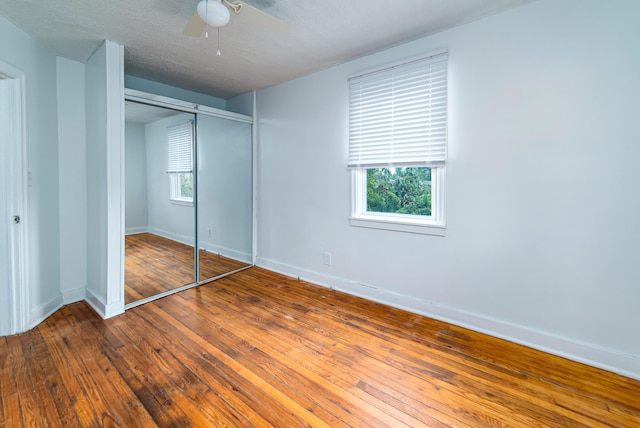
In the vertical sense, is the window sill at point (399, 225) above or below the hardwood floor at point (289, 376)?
above

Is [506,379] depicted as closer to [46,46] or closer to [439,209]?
[439,209]

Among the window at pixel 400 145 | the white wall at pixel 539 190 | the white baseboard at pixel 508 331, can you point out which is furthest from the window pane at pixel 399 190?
the white baseboard at pixel 508 331

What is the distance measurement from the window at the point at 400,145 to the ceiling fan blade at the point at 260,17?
122 cm

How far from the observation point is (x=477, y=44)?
2248 millimetres

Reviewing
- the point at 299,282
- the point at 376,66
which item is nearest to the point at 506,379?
the point at 299,282

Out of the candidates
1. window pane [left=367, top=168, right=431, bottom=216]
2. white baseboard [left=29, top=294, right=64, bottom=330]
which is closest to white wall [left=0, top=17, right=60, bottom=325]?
white baseboard [left=29, top=294, right=64, bottom=330]

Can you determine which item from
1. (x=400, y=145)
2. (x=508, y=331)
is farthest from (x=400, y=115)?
(x=508, y=331)

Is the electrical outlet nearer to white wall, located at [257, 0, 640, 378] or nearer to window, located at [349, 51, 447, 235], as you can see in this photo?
window, located at [349, 51, 447, 235]

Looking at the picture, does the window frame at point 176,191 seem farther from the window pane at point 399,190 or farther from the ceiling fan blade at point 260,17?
the window pane at point 399,190

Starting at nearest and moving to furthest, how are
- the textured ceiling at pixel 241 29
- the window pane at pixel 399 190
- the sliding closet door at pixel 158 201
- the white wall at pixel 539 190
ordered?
the white wall at pixel 539 190 < the textured ceiling at pixel 241 29 < the window pane at pixel 399 190 < the sliding closet door at pixel 158 201

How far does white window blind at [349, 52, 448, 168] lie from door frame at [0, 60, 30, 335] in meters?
2.85

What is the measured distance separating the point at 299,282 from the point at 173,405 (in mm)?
2017

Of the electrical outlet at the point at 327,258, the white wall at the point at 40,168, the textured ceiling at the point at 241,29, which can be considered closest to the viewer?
the textured ceiling at the point at 241,29

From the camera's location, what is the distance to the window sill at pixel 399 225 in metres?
2.54
